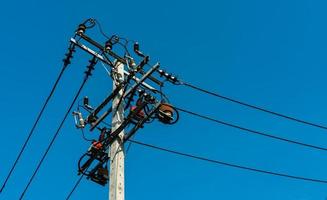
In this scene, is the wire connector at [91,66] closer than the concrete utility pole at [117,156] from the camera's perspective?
No

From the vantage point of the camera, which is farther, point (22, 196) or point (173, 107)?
point (22, 196)

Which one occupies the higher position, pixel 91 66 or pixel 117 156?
pixel 91 66

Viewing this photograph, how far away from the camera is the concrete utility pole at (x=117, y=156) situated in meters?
9.26

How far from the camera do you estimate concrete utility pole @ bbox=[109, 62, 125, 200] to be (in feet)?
30.4

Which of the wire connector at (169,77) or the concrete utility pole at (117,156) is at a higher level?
the wire connector at (169,77)

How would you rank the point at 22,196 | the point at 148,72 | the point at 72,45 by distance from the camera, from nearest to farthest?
the point at 148,72 → the point at 72,45 → the point at 22,196

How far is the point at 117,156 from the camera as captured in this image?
993cm

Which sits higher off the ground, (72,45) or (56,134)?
(72,45)

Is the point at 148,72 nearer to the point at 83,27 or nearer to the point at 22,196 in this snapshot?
the point at 83,27

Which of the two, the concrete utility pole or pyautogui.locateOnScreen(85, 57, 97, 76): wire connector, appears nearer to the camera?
the concrete utility pole

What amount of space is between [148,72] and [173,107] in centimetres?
83

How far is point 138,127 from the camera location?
1041cm

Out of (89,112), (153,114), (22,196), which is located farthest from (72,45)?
(22,196)

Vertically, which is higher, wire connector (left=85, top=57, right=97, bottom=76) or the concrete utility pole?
wire connector (left=85, top=57, right=97, bottom=76)
